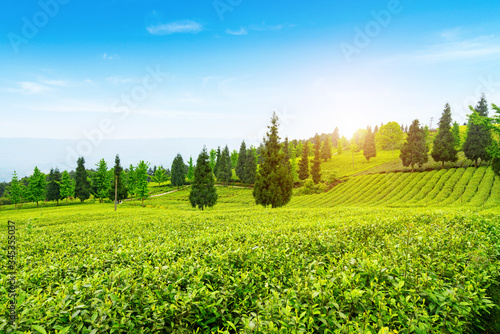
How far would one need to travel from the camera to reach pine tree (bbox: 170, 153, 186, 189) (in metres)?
80.4

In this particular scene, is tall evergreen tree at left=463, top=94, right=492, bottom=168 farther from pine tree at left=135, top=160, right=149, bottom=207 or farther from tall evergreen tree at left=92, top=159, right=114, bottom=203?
tall evergreen tree at left=92, top=159, right=114, bottom=203

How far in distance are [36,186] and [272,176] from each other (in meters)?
57.7

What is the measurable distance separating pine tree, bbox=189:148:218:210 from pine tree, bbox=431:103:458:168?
46.8 m

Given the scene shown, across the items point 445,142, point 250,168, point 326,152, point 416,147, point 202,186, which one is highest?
point 326,152

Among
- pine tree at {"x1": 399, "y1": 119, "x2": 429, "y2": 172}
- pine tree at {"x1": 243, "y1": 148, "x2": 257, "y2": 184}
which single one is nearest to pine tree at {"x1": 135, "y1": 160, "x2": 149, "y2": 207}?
pine tree at {"x1": 243, "y1": 148, "x2": 257, "y2": 184}

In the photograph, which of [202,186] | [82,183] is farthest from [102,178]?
[202,186]

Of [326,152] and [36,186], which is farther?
[326,152]

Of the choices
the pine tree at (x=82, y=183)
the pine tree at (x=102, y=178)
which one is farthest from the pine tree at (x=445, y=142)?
the pine tree at (x=82, y=183)

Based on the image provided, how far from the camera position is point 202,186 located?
3488 centimetres

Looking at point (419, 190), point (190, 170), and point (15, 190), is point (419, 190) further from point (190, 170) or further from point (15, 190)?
point (15, 190)

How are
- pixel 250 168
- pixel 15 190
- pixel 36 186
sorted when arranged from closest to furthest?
pixel 15 190
pixel 36 186
pixel 250 168

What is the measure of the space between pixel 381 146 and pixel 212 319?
12052 centimetres

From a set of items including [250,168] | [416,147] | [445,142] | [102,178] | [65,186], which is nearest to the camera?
[445,142]

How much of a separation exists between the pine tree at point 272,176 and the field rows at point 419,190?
55.8ft
